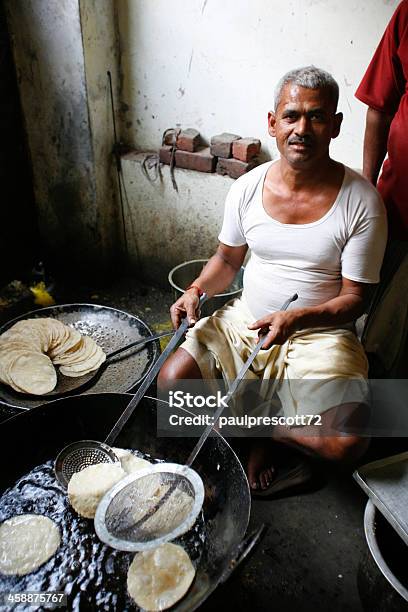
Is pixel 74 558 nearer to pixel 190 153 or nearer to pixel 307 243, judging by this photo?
pixel 307 243

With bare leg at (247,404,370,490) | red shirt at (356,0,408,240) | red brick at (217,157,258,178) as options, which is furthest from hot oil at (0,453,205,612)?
red brick at (217,157,258,178)

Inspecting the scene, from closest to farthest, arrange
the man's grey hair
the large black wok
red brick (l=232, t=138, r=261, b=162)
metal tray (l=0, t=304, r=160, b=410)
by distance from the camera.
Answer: the large black wok
the man's grey hair
metal tray (l=0, t=304, r=160, b=410)
red brick (l=232, t=138, r=261, b=162)

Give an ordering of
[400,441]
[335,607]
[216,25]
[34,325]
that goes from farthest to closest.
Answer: [216,25]
[34,325]
[400,441]
[335,607]

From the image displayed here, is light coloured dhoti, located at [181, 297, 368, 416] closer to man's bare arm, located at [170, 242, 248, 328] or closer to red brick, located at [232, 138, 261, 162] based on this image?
man's bare arm, located at [170, 242, 248, 328]

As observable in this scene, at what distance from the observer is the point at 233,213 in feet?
7.57

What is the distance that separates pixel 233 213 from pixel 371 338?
1064 millimetres

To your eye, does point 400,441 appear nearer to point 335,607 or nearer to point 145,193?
point 335,607

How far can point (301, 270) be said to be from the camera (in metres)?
2.20

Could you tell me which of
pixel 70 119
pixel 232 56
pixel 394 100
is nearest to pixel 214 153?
pixel 232 56

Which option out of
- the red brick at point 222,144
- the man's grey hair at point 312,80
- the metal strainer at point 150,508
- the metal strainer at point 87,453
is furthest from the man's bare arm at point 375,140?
the metal strainer at point 150,508

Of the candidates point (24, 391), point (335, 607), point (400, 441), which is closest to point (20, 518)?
point (24, 391)

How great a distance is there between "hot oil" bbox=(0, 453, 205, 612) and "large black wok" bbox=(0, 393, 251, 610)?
1.3 inches

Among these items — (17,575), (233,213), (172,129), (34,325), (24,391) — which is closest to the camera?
(17,575)

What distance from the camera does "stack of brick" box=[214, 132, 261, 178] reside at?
3.19 m
